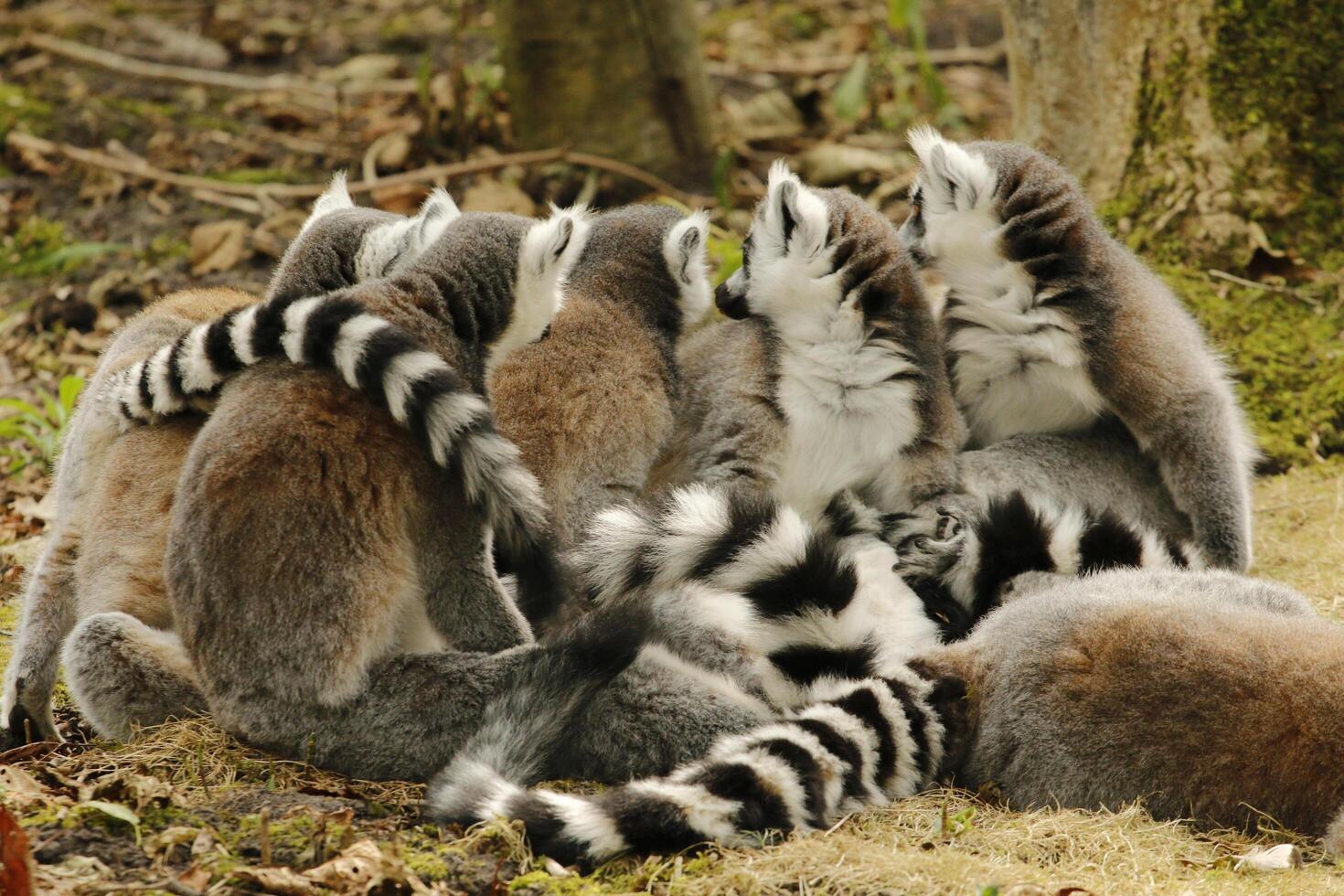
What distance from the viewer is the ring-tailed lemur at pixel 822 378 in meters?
4.82

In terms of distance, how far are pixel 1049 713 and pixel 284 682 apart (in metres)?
2.04

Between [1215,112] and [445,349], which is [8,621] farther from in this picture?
[1215,112]

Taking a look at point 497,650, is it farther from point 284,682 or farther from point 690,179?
point 690,179

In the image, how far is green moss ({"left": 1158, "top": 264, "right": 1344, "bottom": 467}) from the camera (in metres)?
6.50

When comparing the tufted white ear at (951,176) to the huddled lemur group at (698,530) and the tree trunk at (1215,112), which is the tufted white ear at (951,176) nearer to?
the huddled lemur group at (698,530)

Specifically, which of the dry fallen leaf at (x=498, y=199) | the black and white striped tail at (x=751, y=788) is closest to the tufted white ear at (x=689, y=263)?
the black and white striped tail at (x=751, y=788)

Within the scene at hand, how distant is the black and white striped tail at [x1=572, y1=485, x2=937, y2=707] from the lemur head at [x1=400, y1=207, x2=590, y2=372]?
2.27ft

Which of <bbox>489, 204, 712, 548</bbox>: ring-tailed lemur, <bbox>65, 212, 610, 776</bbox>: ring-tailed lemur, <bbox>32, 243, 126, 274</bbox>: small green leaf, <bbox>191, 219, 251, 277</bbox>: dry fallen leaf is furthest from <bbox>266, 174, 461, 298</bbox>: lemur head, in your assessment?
<bbox>32, 243, 126, 274</bbox>: small green leaf

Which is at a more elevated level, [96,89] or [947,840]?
[96,89]

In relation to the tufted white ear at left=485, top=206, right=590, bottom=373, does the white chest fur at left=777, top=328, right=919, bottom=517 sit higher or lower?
lower

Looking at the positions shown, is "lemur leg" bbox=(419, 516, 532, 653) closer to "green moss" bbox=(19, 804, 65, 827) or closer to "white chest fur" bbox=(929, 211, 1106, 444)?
"green moss" bbox=(19, 804, 65, 827)

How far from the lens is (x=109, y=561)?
13.6 feet

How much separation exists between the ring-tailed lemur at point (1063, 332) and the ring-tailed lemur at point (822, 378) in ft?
0.96

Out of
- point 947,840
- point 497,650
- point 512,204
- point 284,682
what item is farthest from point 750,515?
point 512,204
